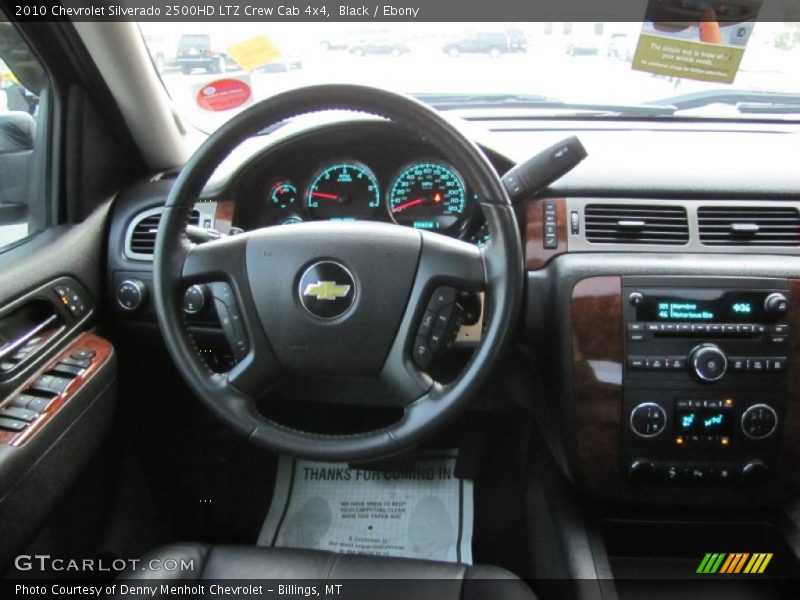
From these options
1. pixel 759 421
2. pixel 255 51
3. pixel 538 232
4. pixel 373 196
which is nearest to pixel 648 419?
pixel 759 421

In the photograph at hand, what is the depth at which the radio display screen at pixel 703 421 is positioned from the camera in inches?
56.6

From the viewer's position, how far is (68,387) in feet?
4.66

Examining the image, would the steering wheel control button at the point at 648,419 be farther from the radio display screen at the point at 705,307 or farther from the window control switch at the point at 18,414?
the window control switch at the point at 18,414

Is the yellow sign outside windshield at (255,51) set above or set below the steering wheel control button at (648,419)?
above

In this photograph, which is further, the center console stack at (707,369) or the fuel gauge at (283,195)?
the fuel gauge at (283,195)

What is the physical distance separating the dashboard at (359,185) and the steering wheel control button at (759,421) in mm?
669

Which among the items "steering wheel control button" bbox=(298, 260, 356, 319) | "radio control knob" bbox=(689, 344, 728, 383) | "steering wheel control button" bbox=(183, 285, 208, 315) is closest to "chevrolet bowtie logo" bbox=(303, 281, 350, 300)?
"steering wheel control button" bbox=(298, 260, 356, 319)

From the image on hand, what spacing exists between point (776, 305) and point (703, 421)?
0.27 m

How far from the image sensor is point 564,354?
148 cm

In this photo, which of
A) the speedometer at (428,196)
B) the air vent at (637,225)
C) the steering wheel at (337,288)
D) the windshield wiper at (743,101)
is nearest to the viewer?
the steering wheel at (337,288)

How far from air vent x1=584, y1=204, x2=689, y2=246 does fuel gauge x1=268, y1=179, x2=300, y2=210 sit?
27.1 inches

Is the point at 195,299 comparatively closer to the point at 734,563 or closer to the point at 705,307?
the point at 705,307

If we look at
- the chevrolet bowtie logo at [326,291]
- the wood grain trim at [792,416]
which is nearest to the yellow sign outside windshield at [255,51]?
the chevrolet bowtie logo at [326,291]

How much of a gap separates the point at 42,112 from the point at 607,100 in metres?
1.39
